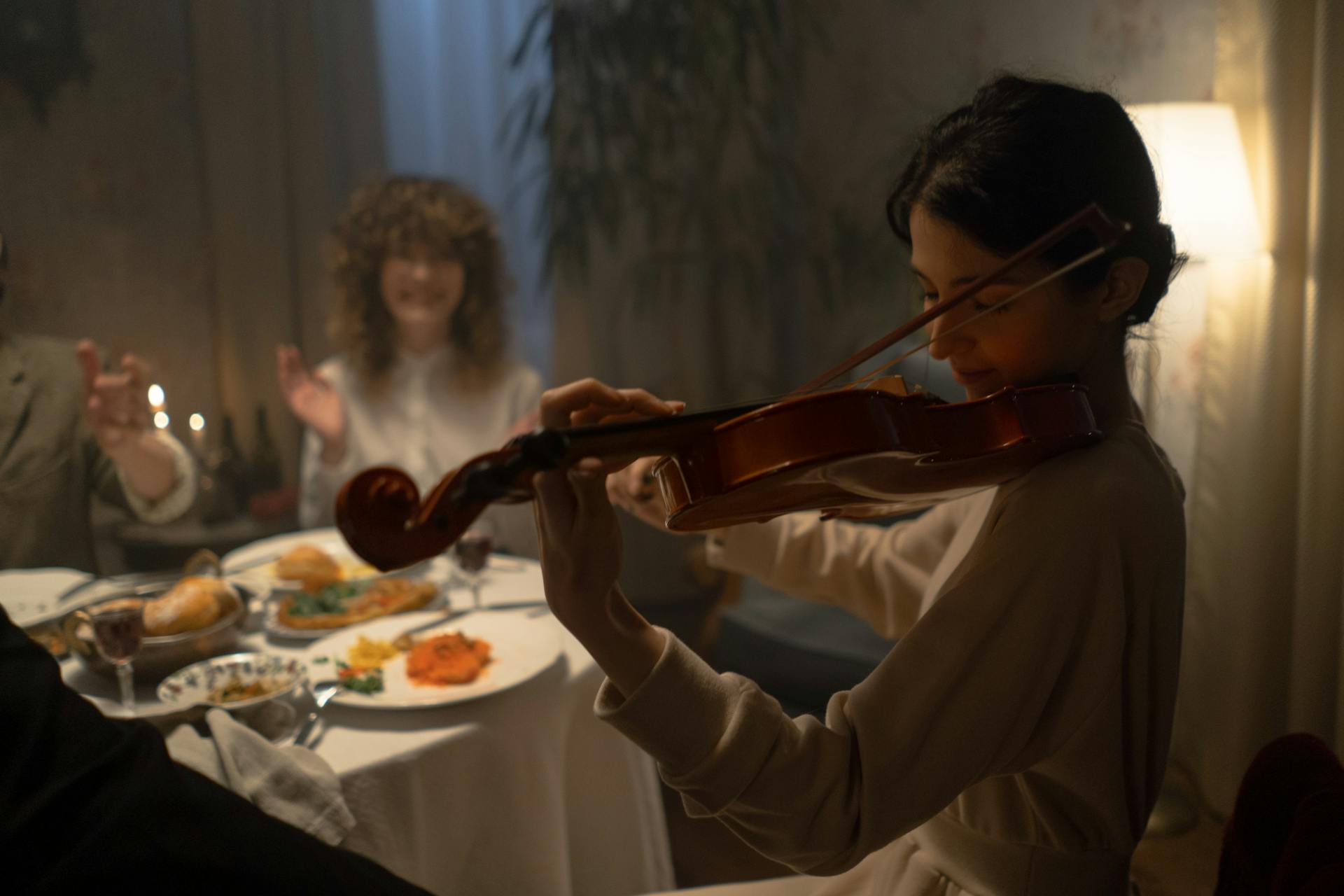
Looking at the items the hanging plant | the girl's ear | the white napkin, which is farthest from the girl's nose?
the hanging plant

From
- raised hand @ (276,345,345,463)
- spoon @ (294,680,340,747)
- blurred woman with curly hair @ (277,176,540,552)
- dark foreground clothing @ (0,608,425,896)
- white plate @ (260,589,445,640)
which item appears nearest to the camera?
dark foreground clothing @ (0,608,425,896)

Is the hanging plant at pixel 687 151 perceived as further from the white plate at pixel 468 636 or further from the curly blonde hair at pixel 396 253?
the white plate at pixel 468 636

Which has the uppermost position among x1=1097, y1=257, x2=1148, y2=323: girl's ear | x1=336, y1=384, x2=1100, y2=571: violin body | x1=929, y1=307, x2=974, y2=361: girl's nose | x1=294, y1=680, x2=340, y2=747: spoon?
x1=1097, y1=257, x2=1148, y2=323: girl's ear

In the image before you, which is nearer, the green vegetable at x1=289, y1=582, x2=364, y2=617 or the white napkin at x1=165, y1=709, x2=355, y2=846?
the white napkin at x1=165, y1=709, x2=355, y2=846

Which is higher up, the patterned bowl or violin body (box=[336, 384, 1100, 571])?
violin body (box=[336, 384, 1100, 571])

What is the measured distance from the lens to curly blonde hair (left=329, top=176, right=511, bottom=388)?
2375 millimetres

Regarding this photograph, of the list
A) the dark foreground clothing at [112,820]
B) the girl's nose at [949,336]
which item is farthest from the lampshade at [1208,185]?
the dark foreground clothing at [112,820]

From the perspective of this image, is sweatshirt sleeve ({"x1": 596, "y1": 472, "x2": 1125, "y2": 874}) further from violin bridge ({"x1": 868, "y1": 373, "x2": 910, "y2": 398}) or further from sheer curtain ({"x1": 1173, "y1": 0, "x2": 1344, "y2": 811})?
sheer curtain ({"x1": 1173, "y1": 0, "x2": 1344, "y2": 811})

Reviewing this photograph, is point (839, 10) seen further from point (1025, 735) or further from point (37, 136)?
point (1025, 735)

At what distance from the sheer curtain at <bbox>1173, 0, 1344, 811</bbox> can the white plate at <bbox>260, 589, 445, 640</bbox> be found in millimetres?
1516

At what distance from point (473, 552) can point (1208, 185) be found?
1418mm

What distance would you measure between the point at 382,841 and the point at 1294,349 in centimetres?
171

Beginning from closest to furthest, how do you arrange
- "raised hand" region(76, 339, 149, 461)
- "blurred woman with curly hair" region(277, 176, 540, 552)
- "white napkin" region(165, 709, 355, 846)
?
1. "white napkin" region(165, 709, 355, 846)
2. "raised hand" region(76, 339, 149, 461)
3. "blurred woman with curly hair" region(277, 176, 540, 552)

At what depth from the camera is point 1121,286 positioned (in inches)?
28.5
